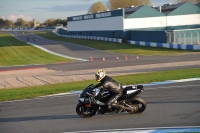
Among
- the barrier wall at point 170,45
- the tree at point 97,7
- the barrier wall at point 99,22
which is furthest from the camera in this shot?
the tree at point 97,7

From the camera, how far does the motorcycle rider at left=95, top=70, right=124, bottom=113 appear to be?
11156 mm

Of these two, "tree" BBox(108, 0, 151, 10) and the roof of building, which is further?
"tree" BBox(108, 0, 151, 10)

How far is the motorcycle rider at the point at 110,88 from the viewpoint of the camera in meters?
11.2

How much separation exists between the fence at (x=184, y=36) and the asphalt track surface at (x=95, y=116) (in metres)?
34.7

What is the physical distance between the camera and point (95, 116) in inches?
469

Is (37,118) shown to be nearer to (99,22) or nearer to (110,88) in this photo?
(110,88)

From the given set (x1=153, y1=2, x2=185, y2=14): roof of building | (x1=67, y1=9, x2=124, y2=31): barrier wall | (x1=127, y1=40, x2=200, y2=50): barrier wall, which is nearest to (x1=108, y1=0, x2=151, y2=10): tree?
(x1=67, y1=9, x2=124, y2=31): barrier wall

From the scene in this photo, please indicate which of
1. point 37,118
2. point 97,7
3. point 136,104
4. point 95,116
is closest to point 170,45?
point 95,116

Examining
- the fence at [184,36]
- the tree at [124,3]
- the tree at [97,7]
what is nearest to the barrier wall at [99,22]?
the fence at [184,36]

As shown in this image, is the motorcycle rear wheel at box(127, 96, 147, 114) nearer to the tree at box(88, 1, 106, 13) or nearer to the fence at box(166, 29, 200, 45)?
the fence at box(166, 29, 200, 45)

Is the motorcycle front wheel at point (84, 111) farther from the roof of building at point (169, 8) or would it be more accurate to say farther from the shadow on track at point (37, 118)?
the roof of building at point (169, 8)

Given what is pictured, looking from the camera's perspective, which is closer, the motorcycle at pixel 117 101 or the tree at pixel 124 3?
the motorcycle at pixel 117 101

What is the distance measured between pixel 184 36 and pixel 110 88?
40.0 m

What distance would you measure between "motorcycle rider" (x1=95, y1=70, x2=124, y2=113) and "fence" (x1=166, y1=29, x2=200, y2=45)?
130ft
